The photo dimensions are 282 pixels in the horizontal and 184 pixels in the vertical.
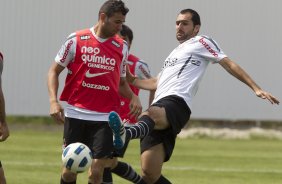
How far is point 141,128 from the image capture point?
33.1 ft

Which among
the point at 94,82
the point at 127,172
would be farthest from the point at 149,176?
the point at 127,172

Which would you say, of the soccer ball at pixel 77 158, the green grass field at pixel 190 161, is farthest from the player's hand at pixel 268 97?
the green grass field at pixel 190 161

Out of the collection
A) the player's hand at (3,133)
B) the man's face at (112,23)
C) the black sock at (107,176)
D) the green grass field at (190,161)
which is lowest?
the green grass field at (190,161)

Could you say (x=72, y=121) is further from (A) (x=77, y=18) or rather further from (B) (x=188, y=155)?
(A) (x=77, y=18)

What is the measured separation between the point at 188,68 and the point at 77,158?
71.0 inches

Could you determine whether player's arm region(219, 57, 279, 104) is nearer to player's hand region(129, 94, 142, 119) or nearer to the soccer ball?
player's hand region(129, 94, 142, 119)

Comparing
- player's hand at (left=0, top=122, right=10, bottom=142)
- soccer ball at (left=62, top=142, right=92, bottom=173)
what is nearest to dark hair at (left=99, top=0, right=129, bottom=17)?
soccer ball at (left=62, top=142, right=92, bottom=173)

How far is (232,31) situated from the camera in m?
30.9

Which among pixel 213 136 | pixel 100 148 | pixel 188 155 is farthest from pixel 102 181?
pixel 213 136

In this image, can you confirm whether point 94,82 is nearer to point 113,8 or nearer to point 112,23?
point 112,23

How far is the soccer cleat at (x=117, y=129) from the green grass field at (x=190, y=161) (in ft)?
13.5

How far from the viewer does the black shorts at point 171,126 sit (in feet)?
34.5

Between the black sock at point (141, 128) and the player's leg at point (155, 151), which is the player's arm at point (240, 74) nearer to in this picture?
the player's leg at point (155, 151)

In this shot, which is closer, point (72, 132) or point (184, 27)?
point (72, 132)
